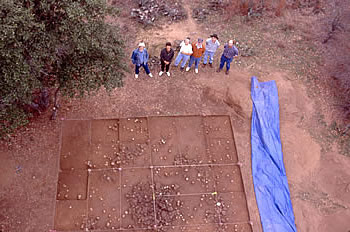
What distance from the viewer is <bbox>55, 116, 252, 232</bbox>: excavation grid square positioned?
874 centimetres

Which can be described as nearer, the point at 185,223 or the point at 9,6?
the point at 9,6

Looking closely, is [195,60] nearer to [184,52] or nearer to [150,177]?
[184,52]

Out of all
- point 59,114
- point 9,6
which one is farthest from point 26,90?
point 59,114

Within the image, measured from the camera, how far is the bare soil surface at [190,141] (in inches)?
347

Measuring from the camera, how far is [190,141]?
34.0 feet

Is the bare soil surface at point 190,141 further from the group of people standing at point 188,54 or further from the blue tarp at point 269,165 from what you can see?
the group of people standing at point 188,54

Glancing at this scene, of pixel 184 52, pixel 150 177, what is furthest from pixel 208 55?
pixel 150 177

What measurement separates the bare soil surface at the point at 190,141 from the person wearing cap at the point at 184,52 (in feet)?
1.44

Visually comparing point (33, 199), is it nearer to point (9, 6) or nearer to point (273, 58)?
point (9, 6)

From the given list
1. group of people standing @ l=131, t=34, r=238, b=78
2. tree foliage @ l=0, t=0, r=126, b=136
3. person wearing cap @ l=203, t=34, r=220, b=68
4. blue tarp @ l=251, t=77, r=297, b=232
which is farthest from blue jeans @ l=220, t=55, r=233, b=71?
tree foliage @ l=0, t=0, r=126, b=136

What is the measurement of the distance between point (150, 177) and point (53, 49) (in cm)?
500

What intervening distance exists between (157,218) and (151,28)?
910 centimetres

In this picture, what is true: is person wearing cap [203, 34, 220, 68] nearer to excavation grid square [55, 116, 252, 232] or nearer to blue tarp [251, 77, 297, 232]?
blue tarp [251, 77, 297, 232]

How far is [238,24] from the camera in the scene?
14.8 metres
